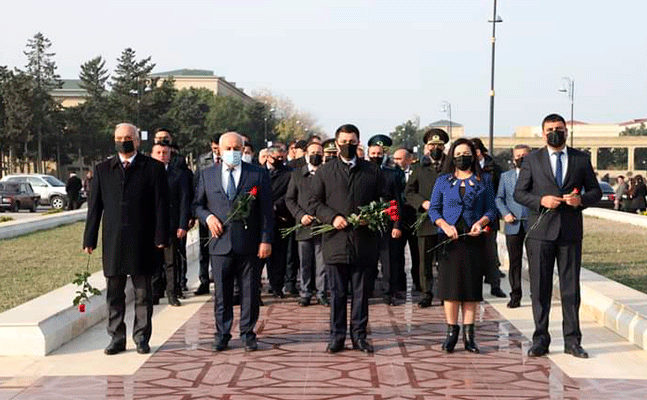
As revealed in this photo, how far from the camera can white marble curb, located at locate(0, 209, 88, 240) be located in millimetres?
23678

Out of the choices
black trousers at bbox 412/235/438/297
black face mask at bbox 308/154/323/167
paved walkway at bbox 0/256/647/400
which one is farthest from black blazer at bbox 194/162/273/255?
black trousers at bbox 412/235/438/297

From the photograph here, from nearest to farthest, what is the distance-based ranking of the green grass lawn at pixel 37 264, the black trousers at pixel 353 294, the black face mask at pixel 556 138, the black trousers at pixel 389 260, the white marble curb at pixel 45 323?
the white marble curb at pixel 45 323 < the black face mask at pixel 556 138 < the black trousers at pixel 353 294 < the black trousers at pixel 389 260 < the green grass lawn at pixel 37 264

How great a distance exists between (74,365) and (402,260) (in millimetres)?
5672

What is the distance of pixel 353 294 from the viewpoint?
9125mm

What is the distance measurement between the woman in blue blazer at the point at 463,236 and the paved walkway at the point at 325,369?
0.40 meters

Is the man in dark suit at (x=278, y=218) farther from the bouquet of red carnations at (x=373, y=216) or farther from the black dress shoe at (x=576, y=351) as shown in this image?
the black dress shoe at (x=576, y=351)

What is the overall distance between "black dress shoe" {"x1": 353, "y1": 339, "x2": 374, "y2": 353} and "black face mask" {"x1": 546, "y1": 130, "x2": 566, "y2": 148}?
7.64ft

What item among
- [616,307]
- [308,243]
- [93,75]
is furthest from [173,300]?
[93,75]

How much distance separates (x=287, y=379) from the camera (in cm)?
777

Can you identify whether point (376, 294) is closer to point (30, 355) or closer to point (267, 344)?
point (267, 344)

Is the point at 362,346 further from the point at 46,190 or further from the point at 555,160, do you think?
the point at 46,190

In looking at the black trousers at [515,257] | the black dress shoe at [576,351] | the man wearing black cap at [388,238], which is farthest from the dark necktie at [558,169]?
the black trousers at [515,257]

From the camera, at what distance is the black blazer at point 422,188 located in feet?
38.9

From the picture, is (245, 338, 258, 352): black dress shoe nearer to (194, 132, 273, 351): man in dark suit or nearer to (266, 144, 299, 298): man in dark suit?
(194, 132, 273, 351): man in dark suit
